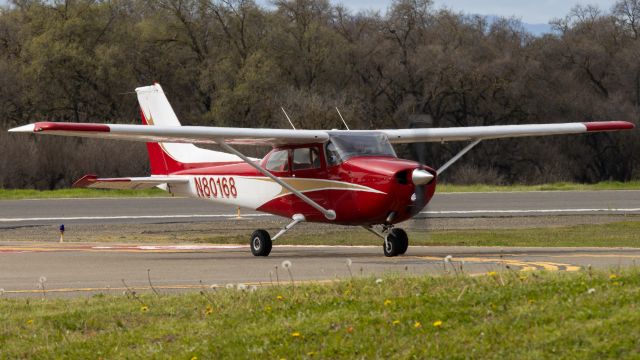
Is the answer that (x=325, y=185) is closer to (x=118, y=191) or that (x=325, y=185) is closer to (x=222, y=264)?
(x=222, y=264)

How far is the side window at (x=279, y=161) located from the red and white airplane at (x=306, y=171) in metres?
0.02

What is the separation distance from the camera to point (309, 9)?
64750 millimetres

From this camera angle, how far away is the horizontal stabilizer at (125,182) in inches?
814

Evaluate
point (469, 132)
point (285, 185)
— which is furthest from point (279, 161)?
point (469, 132)

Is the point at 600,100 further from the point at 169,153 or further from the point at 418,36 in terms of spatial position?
the point at 169,153

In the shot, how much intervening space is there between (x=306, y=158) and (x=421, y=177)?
3010 millimetres

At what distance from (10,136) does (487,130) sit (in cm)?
3470

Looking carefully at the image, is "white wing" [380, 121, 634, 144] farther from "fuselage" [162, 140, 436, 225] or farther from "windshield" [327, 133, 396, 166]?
"fuselage" [162, 140, 436, 225]

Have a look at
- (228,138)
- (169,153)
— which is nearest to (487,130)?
(228,138)

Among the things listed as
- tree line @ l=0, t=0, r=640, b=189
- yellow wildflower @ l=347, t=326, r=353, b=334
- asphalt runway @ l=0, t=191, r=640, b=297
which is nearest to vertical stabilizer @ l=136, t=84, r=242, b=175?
asphalt runway @ l=0, t=191, r=640, b=297

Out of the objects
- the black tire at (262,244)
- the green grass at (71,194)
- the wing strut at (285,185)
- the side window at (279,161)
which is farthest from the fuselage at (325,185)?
the green grass at (71,194)

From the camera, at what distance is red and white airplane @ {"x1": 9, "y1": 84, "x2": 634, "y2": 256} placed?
1748 centimetres

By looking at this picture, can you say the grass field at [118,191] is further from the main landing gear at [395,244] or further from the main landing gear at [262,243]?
the main landing gear at [395,244]

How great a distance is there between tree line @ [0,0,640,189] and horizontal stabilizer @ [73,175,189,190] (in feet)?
101
